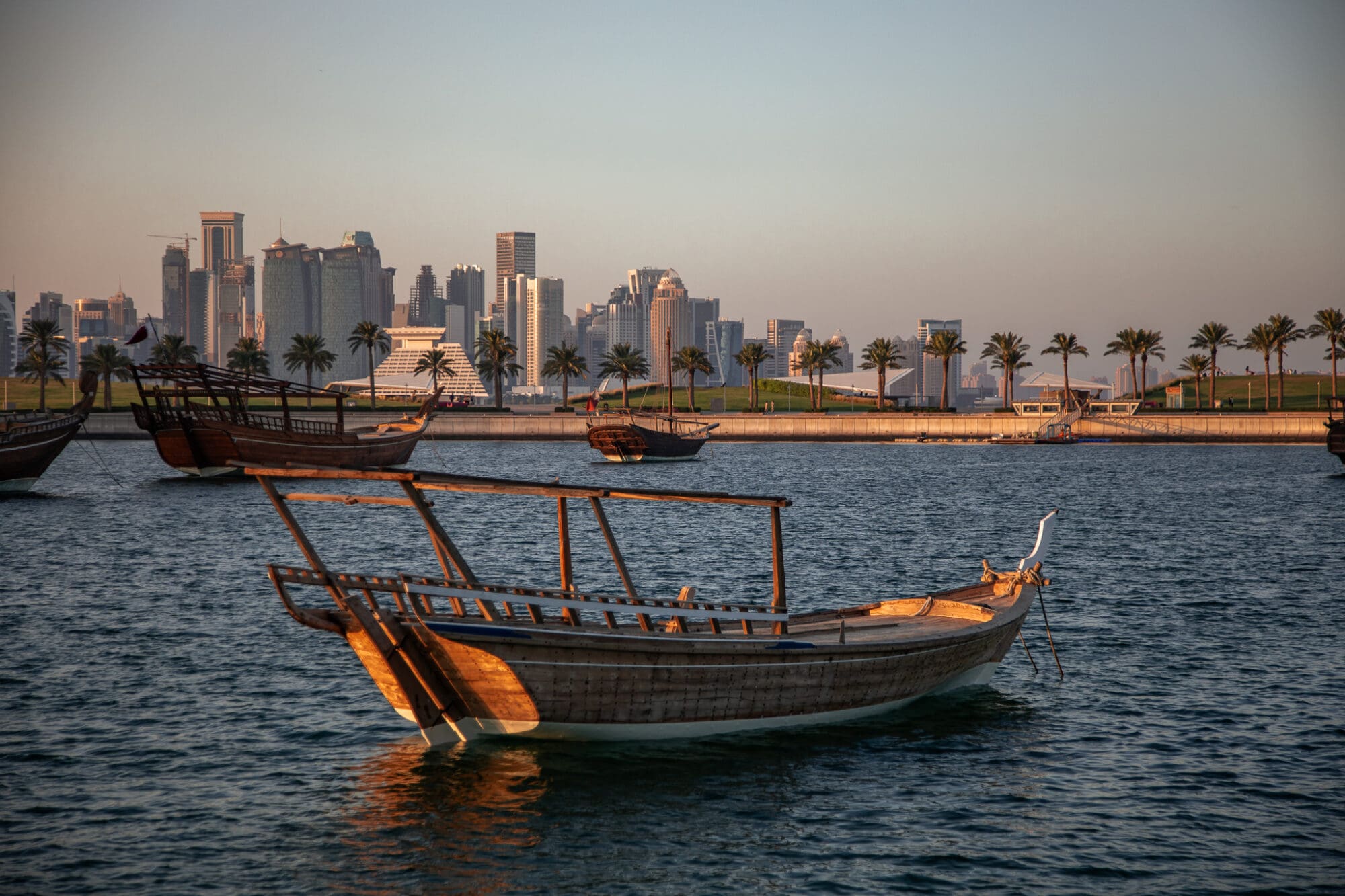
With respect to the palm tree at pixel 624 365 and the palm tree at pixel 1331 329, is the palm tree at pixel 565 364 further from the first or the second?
the palm tree at pixel 1331 329

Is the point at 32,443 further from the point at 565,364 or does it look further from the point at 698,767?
the point at 565,364

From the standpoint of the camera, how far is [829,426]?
510 feet

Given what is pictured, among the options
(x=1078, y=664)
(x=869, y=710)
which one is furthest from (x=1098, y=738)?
(x=1078, y=664)

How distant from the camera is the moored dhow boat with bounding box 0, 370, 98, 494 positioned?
7169 centimetres

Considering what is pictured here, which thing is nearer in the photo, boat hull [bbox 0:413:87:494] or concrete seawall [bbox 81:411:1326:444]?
boat hull [bbox 0:413:87:494]

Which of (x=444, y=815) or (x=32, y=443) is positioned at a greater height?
(x=32, y=443)

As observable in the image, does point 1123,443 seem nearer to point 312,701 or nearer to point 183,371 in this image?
point 183,371

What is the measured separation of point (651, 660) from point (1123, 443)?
453ft

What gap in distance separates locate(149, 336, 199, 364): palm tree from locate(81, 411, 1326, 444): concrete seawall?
9216 millimetres

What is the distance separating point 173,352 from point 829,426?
92128mm

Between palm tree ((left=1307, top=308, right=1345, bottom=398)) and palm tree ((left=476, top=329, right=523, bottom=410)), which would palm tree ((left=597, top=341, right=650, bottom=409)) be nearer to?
palm tree ((left=476, top=329, right=523, bottom=410))

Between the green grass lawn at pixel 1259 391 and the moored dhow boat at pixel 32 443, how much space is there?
14279 centimetres

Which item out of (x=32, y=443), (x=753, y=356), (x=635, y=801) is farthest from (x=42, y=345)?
(x=635, y=801)

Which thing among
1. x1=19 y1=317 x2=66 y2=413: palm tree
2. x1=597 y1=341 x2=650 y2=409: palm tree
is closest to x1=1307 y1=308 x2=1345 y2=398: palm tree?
x1=597 y1=341 x2=650 y2=409: palm tree
